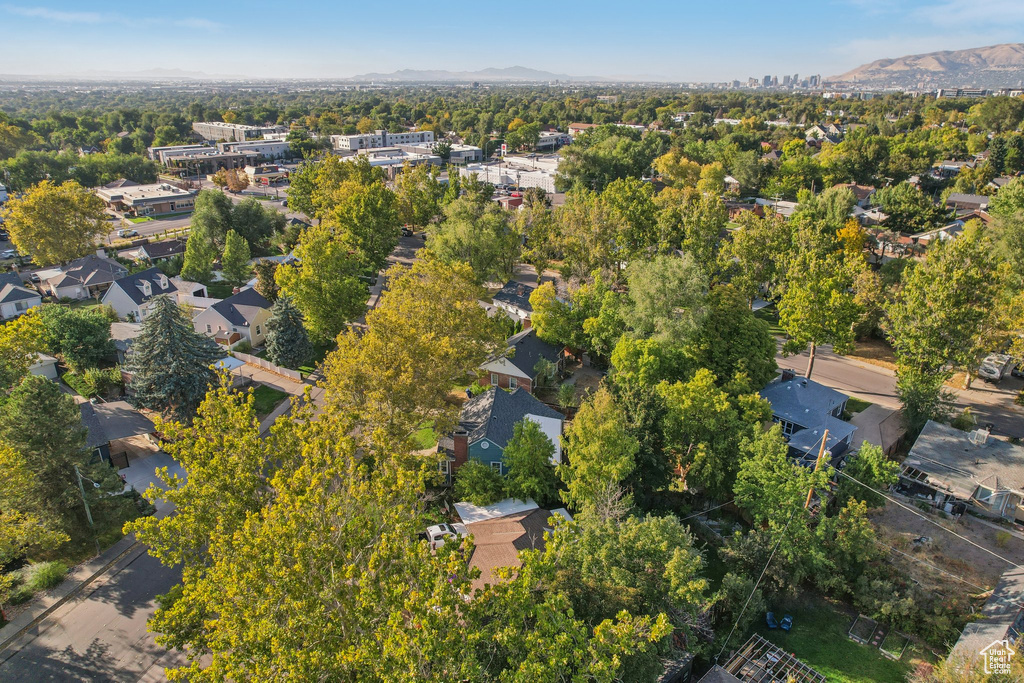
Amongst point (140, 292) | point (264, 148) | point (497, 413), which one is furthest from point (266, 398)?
point (264, 148)

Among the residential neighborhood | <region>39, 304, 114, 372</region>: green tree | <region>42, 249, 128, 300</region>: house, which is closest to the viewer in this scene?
the residential neighborhood

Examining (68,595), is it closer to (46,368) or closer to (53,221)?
(46,368)

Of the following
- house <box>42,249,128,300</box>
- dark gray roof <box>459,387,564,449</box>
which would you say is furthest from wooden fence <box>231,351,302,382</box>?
house <box>42,249,128,300</box>

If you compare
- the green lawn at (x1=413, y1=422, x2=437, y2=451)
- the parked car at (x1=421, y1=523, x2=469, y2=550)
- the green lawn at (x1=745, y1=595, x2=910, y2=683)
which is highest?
the parked car at (x1=421, y1=523, x2=469, y2=550)

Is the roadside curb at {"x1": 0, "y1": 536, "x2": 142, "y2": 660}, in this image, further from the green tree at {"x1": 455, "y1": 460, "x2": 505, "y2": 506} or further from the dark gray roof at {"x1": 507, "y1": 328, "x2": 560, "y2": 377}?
the dark gray roof at {"x1": 507, "y1": 328, "x2": 560, "y2": 377}

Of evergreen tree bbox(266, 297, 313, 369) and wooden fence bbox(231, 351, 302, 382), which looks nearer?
evergreen tree bbox(266, 297, 313, 369)

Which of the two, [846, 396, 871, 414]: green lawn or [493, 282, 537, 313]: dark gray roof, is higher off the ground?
[493, 282, 537, 313]: dark gray roof

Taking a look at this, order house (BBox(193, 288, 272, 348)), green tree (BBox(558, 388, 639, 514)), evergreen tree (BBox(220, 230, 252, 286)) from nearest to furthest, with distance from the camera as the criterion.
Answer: green tree (BBox(558, 388, 639, 514)) → house (BBox(193, 288, 272, 348)) → evergreen tree (BBox(220, 230, 252, 286))
